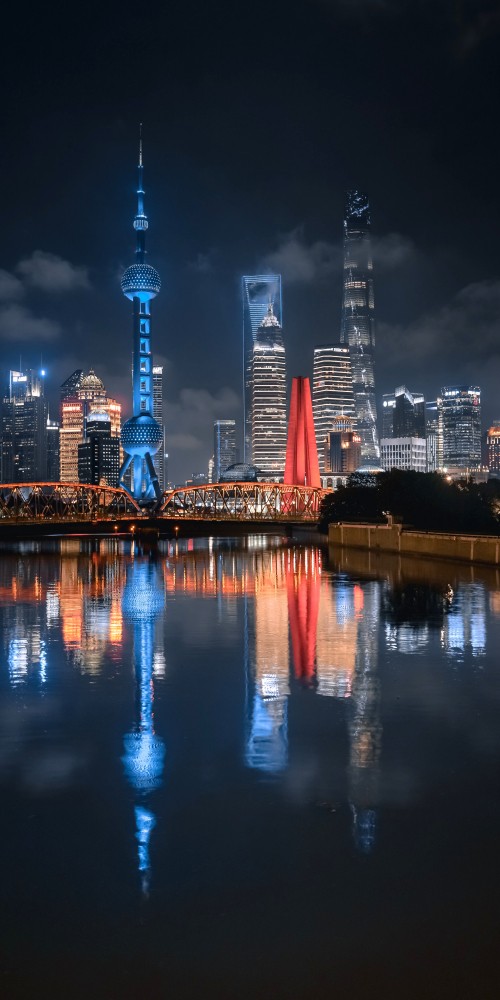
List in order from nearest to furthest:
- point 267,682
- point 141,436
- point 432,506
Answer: point 267,682 < point 432,506 < point 141,436

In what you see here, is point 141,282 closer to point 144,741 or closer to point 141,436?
point 141,436

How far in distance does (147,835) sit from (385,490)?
220 ft

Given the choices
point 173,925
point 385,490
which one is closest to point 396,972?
point 173,925

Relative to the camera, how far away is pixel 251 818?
798cm

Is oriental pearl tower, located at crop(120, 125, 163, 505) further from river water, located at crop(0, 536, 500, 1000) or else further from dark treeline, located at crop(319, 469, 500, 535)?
river water, located at crop(0, 536, 500, 1000)

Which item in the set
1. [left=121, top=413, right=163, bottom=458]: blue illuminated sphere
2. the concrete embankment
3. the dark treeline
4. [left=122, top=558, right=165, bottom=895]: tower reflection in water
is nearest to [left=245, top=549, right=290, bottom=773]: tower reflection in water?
[left=122, top=558, right=165, bottom=895]: tower reflection in water

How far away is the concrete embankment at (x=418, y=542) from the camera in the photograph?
39872 mm

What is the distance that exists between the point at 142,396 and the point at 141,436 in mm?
11653

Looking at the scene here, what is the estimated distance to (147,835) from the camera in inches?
299

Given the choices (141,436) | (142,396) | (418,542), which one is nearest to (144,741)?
(418,542)

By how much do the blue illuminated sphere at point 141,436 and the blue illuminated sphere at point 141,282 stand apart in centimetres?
2625

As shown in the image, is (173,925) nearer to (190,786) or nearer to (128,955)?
(128,955)

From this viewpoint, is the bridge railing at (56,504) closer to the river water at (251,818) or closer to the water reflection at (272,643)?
the water reflection at (272,643)

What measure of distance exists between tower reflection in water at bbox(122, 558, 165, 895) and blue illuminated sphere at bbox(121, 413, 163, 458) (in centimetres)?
16344
